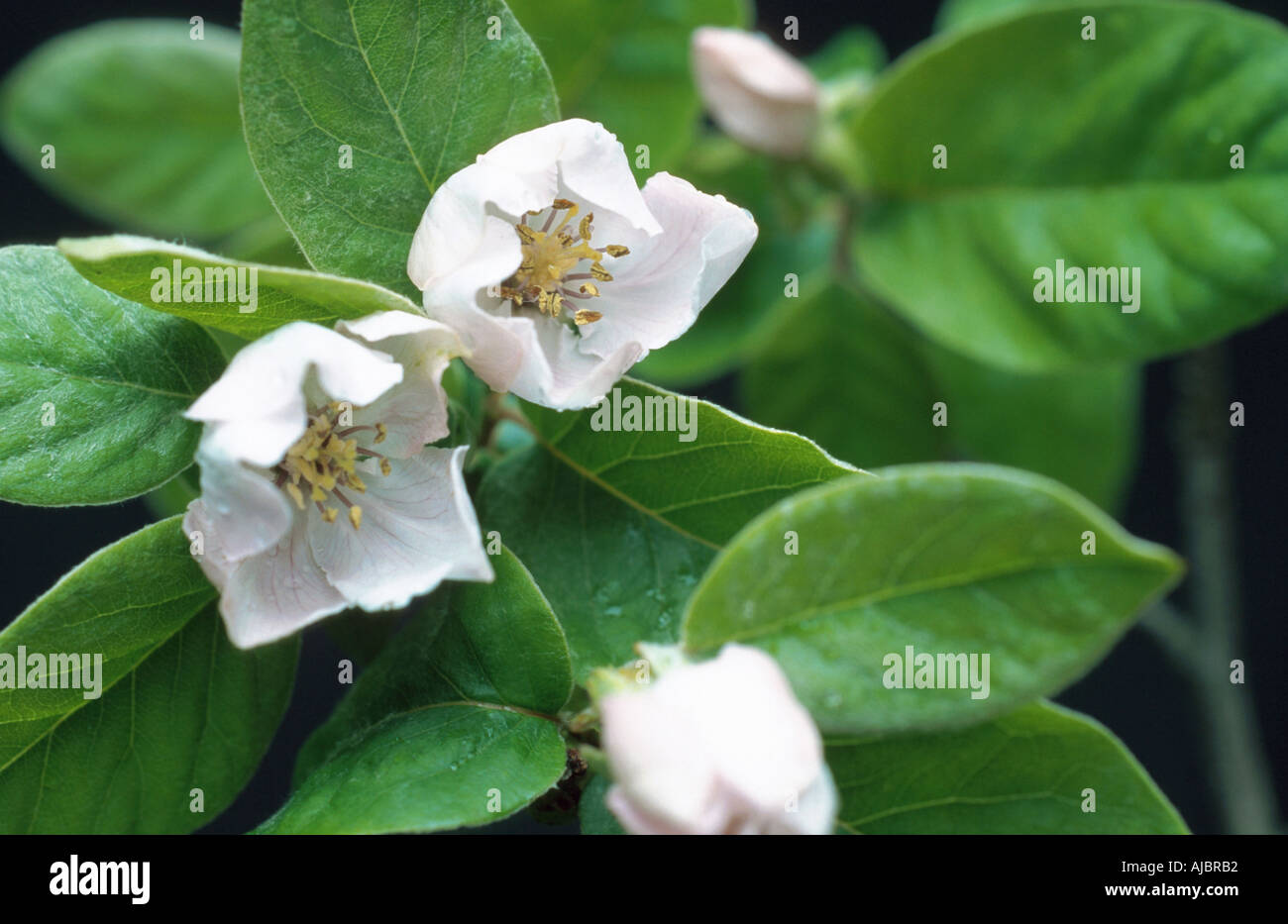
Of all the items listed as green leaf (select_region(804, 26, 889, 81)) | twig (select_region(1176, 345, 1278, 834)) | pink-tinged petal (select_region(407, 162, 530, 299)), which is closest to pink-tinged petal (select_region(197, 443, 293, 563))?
pink-tinged petal (select_region(407, 162, 530, 299))

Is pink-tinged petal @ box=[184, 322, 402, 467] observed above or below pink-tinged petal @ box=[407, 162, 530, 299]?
below

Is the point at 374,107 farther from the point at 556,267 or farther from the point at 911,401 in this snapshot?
the point at 911,401

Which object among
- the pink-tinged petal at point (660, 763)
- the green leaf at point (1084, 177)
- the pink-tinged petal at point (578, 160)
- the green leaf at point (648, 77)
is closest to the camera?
the pink-tinged petal at point (660, 763)

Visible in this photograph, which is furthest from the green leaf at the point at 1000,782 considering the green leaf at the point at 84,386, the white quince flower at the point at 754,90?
the white quince flower at the point at 754,90

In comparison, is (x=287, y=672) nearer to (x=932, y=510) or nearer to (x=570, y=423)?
(x=570, y=423)

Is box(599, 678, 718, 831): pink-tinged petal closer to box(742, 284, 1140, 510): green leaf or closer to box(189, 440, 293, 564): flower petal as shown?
box(189, 440, 293, 564): flower petal

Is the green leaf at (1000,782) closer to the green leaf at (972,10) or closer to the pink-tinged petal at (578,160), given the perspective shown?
the pink-tinged petal at (578,160)
